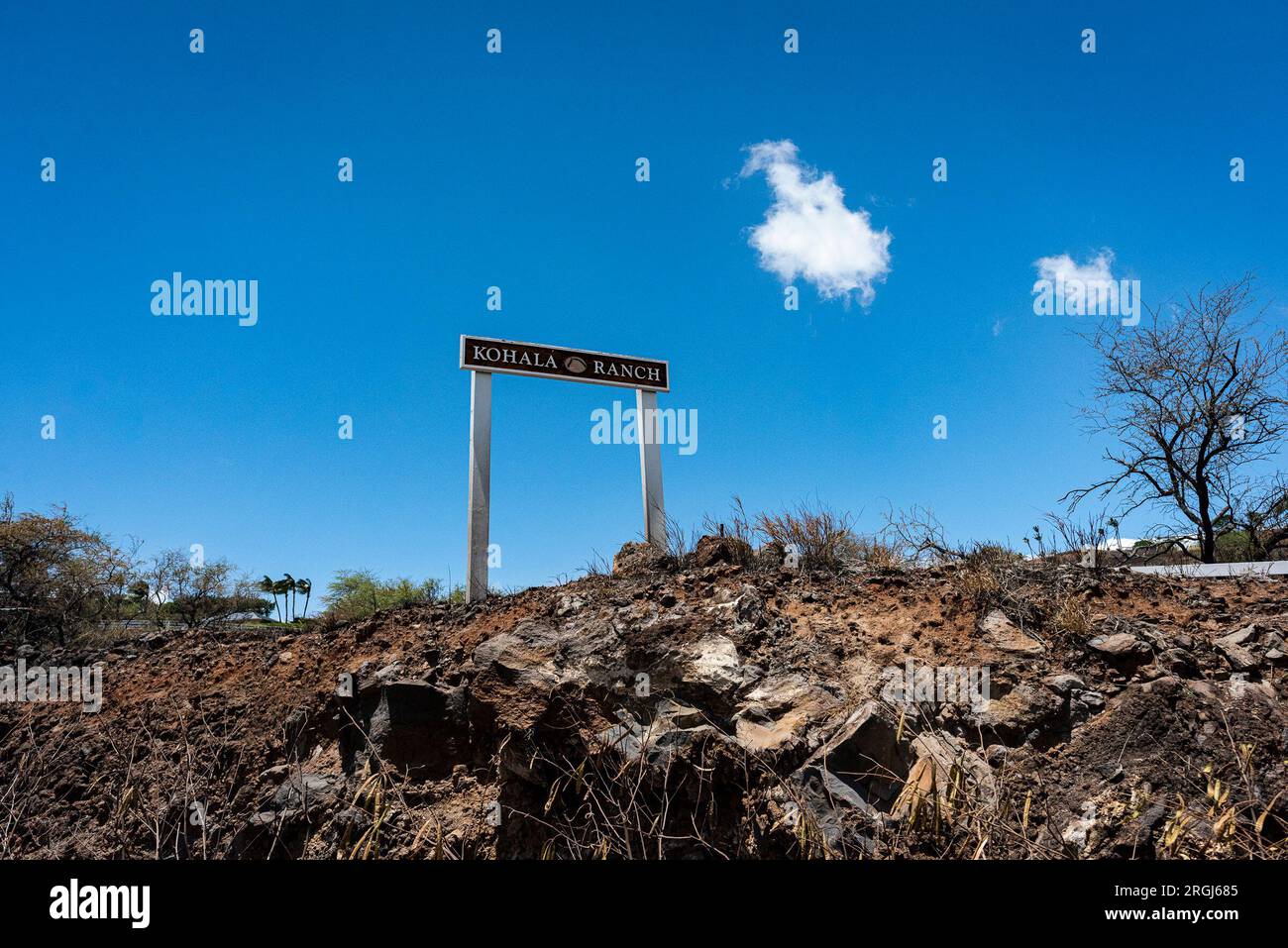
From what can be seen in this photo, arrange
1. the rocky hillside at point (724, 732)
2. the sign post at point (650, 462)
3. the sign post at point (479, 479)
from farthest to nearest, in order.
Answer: the sign post at point (650, 462)
the sign post at point (479, 479)
the rocky hillside at point (724, 732)

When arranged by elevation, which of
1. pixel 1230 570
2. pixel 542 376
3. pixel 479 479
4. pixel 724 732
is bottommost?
pixel 724 732

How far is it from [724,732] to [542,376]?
21.1 ft

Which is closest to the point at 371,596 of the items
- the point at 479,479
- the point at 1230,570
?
the point at 479,479

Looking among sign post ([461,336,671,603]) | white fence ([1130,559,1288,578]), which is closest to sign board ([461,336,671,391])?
sign post ([461,336,671,603])

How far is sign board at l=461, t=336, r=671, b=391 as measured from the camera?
10305mm

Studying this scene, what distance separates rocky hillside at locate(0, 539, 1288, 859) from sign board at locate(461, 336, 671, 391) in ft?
13.5

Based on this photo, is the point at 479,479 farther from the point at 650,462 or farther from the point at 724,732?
the point at 724,732

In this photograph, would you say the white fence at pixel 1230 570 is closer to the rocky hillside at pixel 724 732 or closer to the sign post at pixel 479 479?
the rocky hillside at pixel 724 732

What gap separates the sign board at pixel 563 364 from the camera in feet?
33.8

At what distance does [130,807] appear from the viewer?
6.32m

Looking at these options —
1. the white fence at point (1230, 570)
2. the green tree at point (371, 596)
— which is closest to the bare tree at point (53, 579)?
the green tree at point (371, 596)

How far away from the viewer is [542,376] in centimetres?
1068

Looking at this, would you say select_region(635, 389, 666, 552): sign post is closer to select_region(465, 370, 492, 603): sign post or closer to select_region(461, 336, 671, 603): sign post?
select_region(461, 336, 671, 603): sign post
